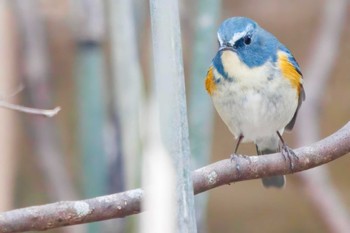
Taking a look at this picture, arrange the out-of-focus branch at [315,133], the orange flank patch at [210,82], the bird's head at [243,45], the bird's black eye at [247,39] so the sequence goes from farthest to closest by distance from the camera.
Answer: the out-of-focus branch at [315,133], the orange flank patch at [210,82], the bird's black eye at [247,39], the bird's head at [243,45]

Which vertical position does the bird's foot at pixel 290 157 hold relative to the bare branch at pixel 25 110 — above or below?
below

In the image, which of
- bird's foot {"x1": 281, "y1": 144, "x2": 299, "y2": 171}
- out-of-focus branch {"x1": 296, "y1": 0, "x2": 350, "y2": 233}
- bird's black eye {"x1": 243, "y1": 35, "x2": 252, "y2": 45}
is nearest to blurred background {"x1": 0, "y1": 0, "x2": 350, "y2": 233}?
out-of-focus branch {"x1": 296, "y1": 0, "x2": 350, "y2": 233}

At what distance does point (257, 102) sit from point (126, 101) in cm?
38

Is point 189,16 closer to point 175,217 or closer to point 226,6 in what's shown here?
point 226,6

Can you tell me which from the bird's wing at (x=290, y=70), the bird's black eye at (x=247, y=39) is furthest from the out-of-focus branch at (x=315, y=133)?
the bird's black eye at (x=247, y=39)

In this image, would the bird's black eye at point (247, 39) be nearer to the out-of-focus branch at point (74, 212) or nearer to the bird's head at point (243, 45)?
the bird's head at point (243, 45)

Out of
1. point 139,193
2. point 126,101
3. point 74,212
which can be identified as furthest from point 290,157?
point 126,101

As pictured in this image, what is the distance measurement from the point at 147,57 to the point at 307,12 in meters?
0.82

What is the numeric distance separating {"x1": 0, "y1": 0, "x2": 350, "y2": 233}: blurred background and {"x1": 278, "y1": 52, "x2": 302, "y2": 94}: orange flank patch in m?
0.31

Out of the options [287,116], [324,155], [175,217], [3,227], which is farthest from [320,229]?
[175,217]

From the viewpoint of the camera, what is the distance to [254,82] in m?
2.26

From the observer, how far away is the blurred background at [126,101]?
2.56m

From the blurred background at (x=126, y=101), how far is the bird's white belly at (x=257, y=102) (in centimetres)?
23

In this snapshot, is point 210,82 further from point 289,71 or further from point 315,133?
point 315,133
